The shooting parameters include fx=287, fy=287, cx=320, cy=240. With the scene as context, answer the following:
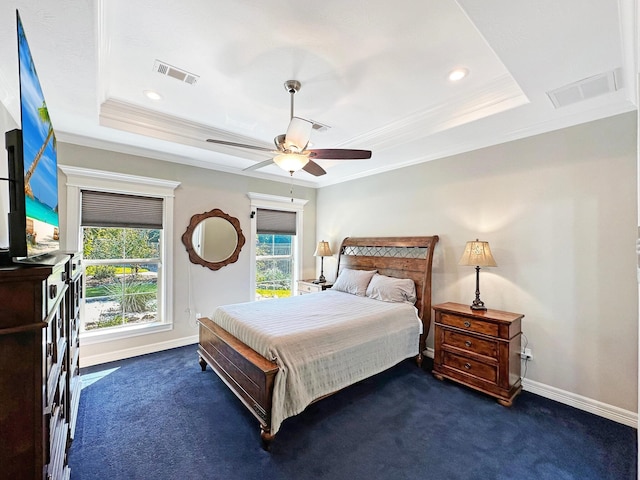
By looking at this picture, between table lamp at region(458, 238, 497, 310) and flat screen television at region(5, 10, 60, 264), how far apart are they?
10.8ft

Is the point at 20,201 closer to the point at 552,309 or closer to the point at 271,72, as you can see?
the point at 271,72

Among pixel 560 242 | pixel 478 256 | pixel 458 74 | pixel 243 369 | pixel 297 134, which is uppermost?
pixel 458 74

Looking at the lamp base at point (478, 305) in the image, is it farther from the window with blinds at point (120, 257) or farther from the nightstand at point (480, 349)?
the window with blinds at point (120, 257)

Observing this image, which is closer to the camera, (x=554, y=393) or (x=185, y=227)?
(x=554, y=393)

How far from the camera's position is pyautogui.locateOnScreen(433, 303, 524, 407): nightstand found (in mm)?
2667

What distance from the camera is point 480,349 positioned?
111 inches

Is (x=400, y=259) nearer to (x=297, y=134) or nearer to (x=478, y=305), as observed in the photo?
(x=478, y=305)

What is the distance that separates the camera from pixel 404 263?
3.93 metres

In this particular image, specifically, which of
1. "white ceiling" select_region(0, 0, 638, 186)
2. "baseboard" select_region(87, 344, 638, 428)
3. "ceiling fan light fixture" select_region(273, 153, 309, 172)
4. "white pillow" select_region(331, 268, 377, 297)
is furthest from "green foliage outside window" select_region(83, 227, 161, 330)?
"white pillow" select_region(331, 268, 377, 297)

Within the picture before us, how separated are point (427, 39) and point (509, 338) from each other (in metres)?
2.59

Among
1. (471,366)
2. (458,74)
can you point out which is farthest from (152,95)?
(471,366)

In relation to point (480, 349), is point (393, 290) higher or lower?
higher

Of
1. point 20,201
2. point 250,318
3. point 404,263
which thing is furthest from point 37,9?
point 404,263

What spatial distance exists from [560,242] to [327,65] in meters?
2.69
